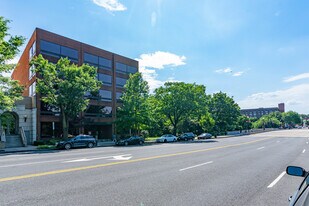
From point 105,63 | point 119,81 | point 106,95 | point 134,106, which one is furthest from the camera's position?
point 119,81

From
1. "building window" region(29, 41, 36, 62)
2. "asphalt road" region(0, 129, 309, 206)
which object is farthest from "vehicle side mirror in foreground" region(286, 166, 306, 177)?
"building window" region(29, 41, 36, 62)

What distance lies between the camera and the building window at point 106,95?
149ft

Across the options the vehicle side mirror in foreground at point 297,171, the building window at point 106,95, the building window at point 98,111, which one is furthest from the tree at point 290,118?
the vehicle side mirror in foreground at point 297,171

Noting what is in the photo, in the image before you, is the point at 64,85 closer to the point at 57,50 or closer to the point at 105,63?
the point at 57,50

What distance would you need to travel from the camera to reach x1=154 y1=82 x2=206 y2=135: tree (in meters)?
44.8

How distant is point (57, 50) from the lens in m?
38.7

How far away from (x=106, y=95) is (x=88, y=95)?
15.8ft

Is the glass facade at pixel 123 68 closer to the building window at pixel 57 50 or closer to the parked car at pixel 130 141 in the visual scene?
the building window at pixel 57 50

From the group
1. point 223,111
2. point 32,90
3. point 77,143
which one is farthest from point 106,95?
point 223,111

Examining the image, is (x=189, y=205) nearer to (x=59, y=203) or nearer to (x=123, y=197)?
(x=123, y=197)

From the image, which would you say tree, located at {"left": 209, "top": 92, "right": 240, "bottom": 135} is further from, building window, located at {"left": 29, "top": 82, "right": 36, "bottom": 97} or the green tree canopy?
the green tree canopy

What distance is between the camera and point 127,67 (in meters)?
52.6

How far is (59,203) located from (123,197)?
1.53 m

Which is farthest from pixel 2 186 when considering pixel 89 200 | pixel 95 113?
pixel 95 113
